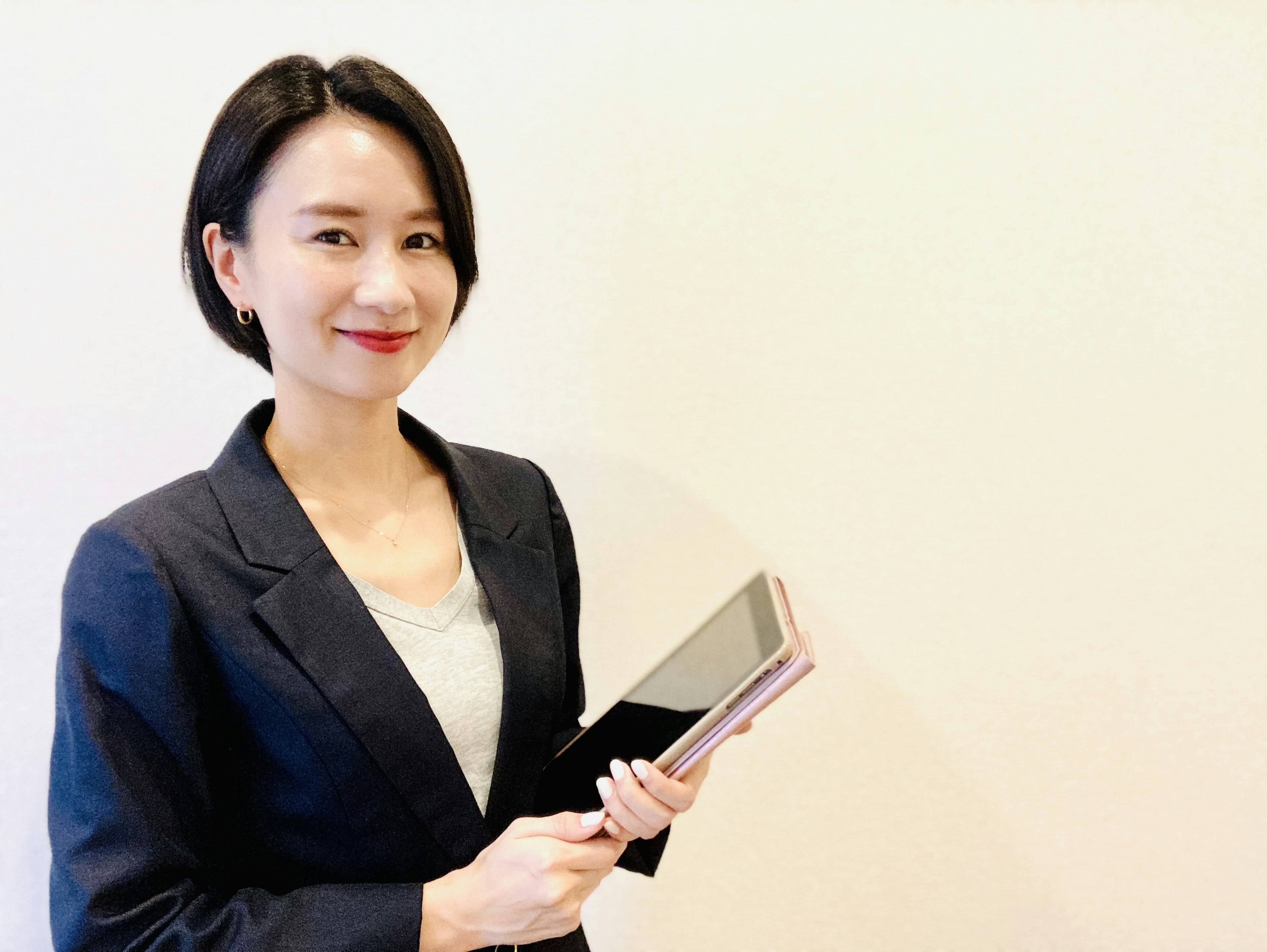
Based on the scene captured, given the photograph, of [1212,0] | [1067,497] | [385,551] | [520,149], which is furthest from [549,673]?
[1212,0]

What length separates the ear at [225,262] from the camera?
0.90m

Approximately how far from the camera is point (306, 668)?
85 centimetres

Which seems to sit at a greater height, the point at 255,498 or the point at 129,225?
the point at 129,225

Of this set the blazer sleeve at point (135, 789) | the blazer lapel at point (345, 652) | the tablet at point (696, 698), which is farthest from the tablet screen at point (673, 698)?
the blazer sleeve at point (135, 789)

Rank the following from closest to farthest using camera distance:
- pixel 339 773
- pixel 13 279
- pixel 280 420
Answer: pixel 339 773 → pixel 280 420 → pixel 13 279

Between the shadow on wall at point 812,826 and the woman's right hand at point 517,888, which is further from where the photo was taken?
the shadow on wall at point 812,826

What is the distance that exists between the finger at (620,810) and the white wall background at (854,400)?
0.64 meters

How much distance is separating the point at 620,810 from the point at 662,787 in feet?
0.15

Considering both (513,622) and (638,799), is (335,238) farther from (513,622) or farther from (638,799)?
(638,799)

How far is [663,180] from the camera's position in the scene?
55.5 inches

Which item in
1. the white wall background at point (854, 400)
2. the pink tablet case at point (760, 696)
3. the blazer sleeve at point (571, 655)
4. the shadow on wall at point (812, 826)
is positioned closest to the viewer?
the pink tablet case at point (760, 696)

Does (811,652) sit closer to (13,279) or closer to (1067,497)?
(1067,497)

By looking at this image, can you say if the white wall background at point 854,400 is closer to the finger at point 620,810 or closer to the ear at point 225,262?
the ear at point 225,262

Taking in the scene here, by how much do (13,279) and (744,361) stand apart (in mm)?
963
